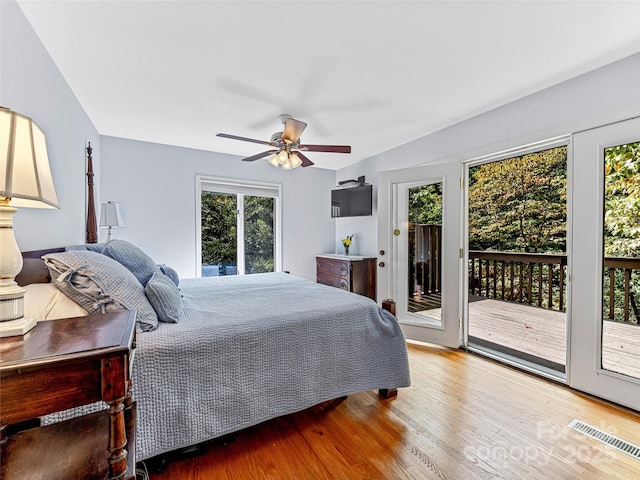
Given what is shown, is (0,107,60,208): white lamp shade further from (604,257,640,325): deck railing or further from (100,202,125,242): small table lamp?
(604,257,640,325): deck railing

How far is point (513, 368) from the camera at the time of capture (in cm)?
Answer: 268

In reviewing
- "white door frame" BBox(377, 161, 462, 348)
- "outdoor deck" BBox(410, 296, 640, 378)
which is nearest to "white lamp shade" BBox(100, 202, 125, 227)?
"white door frame" BBox(377, 161, 462, 348)

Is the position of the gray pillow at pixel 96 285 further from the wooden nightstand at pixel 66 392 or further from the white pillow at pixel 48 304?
the wooden nightstand at pixel 66 392

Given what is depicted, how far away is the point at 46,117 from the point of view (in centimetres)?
193

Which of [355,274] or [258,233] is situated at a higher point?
[258,233]

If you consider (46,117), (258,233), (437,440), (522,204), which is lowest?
(437,440)

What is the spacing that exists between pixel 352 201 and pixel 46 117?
3.61 metres

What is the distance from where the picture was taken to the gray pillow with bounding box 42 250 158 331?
4.31 ft

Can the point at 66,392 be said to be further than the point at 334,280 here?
No

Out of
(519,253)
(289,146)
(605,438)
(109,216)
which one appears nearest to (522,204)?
(519,253)

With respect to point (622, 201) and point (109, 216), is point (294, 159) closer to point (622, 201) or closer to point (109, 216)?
point (109, 216)

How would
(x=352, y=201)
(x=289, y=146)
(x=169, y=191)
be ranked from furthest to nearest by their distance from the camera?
(x=352, y=201), (x=169, y=191), (x=289, y=146)

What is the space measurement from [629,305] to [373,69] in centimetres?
259

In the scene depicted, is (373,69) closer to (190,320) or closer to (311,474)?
(190,320)
